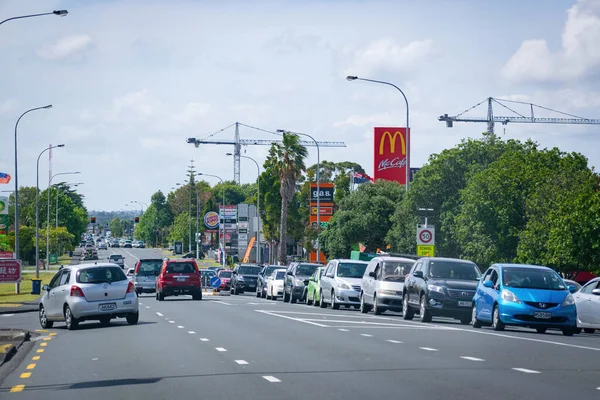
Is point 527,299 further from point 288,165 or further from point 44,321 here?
point 288,165

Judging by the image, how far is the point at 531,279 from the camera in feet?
78.7

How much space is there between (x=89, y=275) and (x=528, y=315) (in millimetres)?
11276

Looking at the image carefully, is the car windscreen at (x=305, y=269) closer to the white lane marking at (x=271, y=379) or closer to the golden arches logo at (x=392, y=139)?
the white lane marking at (x=271, y=379)

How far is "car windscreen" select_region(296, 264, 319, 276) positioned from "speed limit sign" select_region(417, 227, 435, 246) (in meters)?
8.53

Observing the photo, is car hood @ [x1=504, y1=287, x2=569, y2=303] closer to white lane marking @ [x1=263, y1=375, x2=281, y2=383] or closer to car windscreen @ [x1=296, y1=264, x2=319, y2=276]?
white lane marking @ [x1=263, y1=375, x2=281, y2=383]

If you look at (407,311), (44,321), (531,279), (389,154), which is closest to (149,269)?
(44,321)

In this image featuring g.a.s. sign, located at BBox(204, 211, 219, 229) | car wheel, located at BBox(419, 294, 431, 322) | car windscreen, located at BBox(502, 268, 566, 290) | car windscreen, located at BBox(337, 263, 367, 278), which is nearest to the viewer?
car windscreen, located at BBox(502, 268, 566, 290)

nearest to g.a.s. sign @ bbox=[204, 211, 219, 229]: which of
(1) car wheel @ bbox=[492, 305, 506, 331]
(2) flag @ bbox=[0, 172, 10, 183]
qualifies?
(2) flag @ bbox=[0, 172, 10, 183]

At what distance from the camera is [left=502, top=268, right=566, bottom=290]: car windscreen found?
23.9 meters

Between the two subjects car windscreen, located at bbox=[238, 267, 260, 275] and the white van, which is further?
car windscreen, located at bbox=[238, 267, 260, 275]

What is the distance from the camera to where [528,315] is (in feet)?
75.9

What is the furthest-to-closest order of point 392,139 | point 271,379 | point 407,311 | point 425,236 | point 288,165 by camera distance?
point 392,139 → point 288,165 → point 425,236 → point 407,311 → point 271,379

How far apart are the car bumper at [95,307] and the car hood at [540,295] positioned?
392 inches

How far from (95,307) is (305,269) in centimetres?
2095
